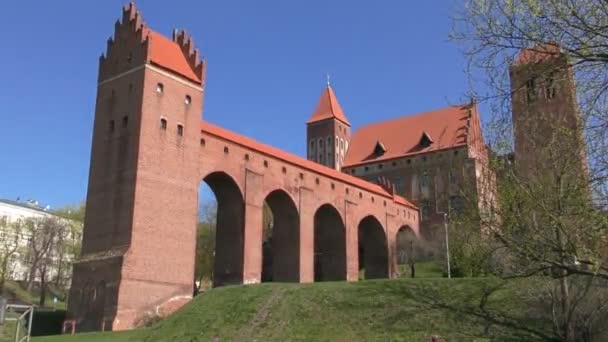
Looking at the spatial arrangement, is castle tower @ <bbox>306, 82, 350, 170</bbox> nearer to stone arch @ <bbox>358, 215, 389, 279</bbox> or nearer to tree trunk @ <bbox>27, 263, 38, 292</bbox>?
stone arch @ <bbox>358, 215, 389, 279</bbox>

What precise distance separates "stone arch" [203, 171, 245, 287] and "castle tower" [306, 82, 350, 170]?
1087 inches

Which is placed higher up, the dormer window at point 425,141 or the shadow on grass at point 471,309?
the dormer window at point 425,141

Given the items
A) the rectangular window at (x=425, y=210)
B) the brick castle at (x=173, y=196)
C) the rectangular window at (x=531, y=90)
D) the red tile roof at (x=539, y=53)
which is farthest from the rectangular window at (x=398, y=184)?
the red tile roof at (x=539, y=53)

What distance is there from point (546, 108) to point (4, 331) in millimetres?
23812

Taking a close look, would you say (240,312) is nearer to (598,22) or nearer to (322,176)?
(598,22)

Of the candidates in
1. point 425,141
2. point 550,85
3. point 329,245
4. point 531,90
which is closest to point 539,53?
point 550,85

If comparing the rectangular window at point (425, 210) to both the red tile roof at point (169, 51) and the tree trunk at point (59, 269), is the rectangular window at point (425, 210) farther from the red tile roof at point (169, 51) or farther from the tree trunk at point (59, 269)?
the tree trunk at point (59, 269)

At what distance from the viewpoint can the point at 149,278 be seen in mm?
29750

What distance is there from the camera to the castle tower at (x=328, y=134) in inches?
2527

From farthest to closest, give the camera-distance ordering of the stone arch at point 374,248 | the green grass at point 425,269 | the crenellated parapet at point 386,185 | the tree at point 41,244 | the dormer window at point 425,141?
the dormer window at point 425,141 → the tree at point 41,244 → the crenellated parapet at point 386,185 → the stone arch at point 374,248 → the green grass at point 425,269

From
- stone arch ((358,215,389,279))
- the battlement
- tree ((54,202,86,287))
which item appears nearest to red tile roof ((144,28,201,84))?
the battlement

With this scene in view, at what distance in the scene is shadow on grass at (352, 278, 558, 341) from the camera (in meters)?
15.8

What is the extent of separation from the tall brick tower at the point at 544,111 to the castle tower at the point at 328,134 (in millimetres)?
51138

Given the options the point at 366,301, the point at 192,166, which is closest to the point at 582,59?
the point at 366,301
